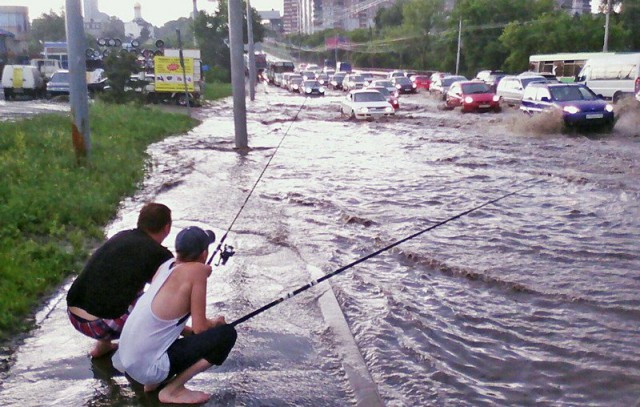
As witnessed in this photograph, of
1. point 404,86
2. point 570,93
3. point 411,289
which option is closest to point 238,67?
point 570,93

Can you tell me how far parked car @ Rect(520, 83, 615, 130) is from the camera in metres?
22.6

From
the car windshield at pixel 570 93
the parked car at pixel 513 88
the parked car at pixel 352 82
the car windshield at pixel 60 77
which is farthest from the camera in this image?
the parked car at pixel 352 82

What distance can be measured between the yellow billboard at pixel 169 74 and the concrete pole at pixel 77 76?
2484 cm

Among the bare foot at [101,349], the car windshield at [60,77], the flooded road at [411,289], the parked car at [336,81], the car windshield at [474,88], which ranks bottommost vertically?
the parked car at [336,81]

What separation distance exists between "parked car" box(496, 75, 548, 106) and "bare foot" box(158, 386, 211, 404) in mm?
31365

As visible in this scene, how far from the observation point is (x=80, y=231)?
9.49 m

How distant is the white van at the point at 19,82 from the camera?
42.2 metres

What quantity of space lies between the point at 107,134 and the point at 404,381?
16.0 metres

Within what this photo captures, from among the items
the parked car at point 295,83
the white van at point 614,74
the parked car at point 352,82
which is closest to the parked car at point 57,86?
the parked car at point 352,82

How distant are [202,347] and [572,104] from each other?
20.3 metres

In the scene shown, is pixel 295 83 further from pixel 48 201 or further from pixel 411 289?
pixel 411 289

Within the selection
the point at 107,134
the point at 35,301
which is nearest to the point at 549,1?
the point at 107,134

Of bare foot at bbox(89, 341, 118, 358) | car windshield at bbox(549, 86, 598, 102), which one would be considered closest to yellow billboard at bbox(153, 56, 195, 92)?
car windshield at bbox(549, 86, 598, 102)

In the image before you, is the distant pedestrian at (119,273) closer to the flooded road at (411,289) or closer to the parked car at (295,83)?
the flooded road at (411,289)
